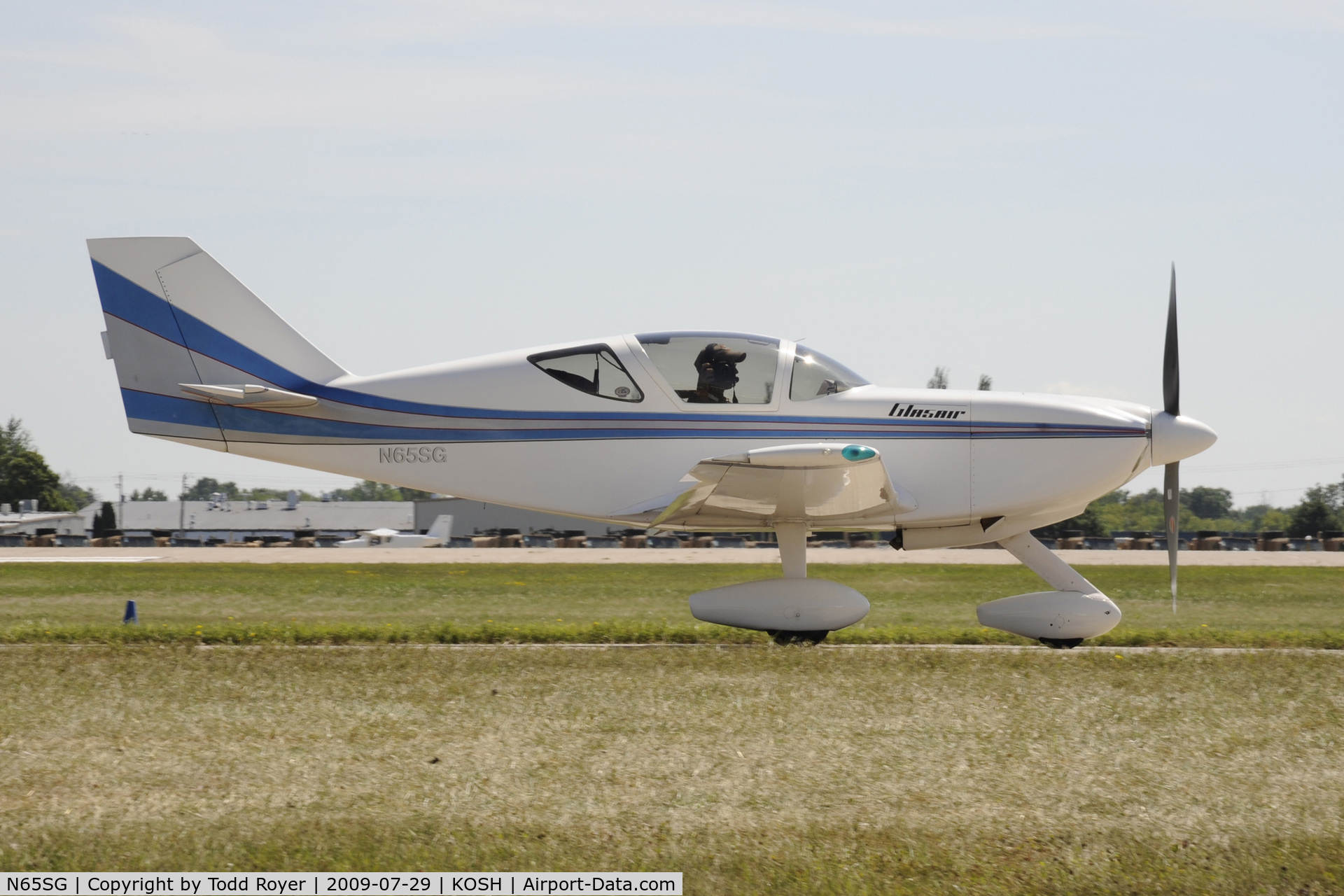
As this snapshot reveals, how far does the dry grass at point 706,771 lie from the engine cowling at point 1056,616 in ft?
2.57

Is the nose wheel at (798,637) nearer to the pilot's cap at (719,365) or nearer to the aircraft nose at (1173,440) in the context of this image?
the pilot's cap at (719,365)

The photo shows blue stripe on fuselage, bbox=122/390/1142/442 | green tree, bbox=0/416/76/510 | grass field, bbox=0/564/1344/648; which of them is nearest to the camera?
blue stripe on fuselage, bbox=122/390/1142/442

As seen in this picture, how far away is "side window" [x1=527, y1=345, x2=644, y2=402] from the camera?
9383 millimetres

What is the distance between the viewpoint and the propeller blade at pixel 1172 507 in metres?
9.62

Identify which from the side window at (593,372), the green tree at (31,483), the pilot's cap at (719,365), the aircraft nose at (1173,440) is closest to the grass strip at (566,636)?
the aircraft nose at (1173,440)

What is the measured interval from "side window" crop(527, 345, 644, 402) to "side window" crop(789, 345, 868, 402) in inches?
50.7

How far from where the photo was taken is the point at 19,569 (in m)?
22.6

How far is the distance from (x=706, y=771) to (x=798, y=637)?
449 centimetres

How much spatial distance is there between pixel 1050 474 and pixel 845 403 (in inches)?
70.6

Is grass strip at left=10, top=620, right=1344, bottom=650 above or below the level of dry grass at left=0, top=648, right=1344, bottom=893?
below

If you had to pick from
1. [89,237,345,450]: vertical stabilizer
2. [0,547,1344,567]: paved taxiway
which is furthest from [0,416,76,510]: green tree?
[89,237,345,450]: vertical stabilizer

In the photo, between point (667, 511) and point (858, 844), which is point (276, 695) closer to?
point (667, 511)

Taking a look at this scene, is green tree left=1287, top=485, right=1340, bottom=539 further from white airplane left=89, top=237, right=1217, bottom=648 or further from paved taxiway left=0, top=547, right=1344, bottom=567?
white airplane left=89, top=237, right=1217, bottom=648
